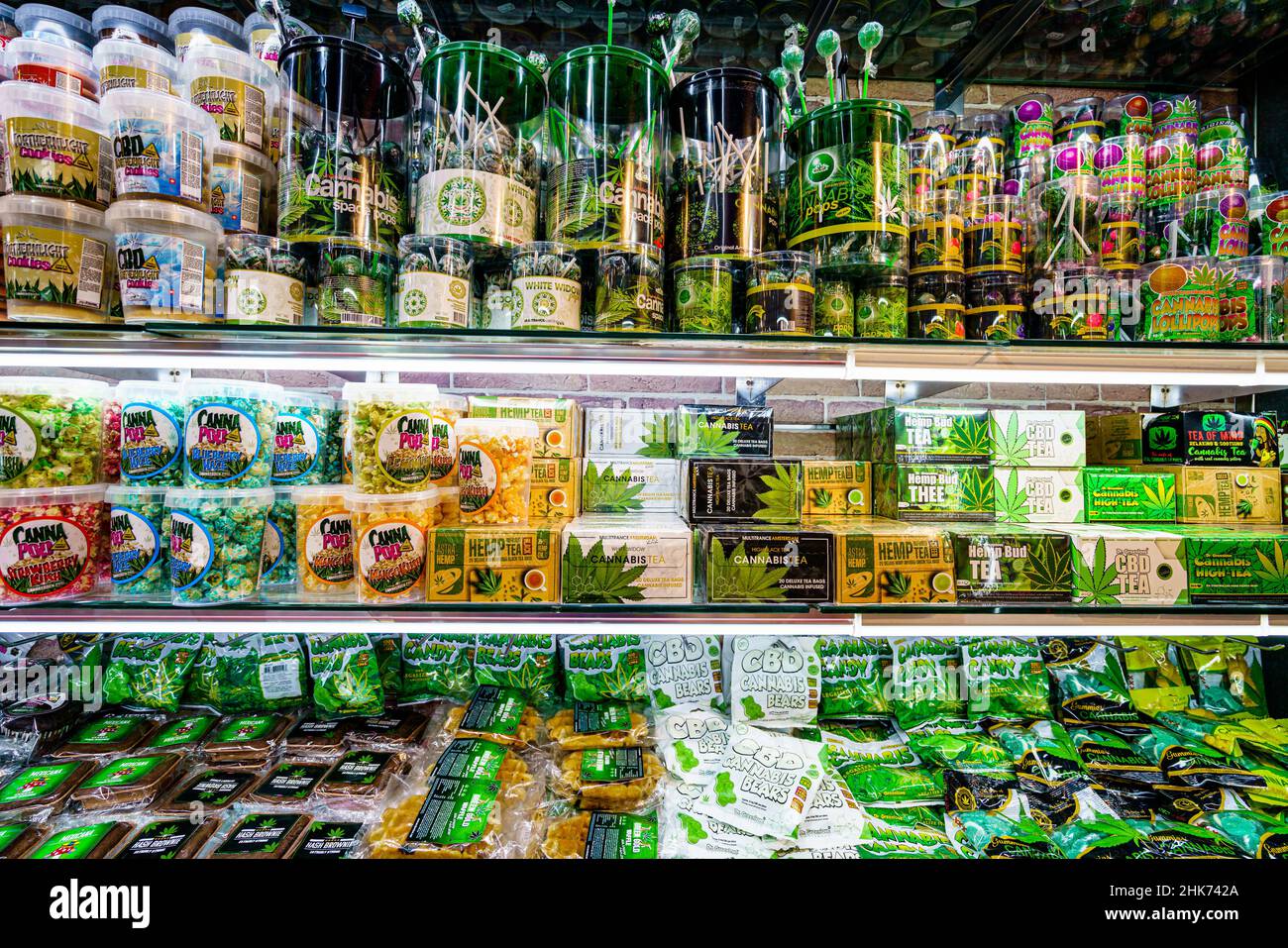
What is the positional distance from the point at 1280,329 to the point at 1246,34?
1279 millimetres

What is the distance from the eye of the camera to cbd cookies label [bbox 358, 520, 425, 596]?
1.04 metres

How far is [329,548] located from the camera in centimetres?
107

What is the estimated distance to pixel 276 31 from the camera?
1315 mm

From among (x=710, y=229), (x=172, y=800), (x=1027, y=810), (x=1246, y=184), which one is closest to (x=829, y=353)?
(x=710, y=229)

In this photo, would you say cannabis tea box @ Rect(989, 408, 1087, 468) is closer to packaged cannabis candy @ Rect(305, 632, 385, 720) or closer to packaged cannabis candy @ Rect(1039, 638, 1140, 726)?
packaged cannabis candy @ Rect(1039, 638, 1140, 726)

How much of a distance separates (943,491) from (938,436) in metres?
0.13

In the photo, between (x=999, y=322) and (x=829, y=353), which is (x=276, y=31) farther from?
(x=999, y=322)

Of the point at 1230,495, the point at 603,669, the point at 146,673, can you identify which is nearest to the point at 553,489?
the point at 603,669

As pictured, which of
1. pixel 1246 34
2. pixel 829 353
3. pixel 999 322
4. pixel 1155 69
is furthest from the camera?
pixel 1155 69

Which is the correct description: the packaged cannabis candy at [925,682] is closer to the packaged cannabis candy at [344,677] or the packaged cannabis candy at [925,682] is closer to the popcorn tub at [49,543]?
the packaged cannabis candy at [344,677]

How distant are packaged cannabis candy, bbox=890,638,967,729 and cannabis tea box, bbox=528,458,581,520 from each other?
1.03 meters

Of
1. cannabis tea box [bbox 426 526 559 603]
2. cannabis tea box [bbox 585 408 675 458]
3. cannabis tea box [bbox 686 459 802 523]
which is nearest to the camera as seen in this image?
cannabis tea box [bbox 426 526 559 603]

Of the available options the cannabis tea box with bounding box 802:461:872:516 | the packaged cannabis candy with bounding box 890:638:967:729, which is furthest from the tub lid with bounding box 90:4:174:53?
the packaged cannabis candy with bounding box 890:638:967:729
